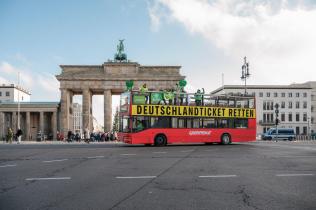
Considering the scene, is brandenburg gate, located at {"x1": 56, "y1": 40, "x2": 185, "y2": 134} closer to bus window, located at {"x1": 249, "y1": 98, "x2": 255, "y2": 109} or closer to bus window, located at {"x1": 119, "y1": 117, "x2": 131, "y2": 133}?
bus window, located at {"x1": 249, "y1": 98, "x2": 255, "y2": 109}

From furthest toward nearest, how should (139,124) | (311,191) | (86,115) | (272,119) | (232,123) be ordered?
1. (272,119)
2. (86,115)
3. (232,123)
4. (139,124)
5. (311,191)

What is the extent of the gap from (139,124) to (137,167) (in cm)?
1382

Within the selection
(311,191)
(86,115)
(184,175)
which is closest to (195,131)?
(184,175)

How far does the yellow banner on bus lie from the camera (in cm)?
2769

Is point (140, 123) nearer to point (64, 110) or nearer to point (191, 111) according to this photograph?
point (191, 111)

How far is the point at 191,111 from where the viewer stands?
2908cm

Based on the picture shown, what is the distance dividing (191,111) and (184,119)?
80 centimetres

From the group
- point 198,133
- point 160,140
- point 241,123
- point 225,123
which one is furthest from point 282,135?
point 160,140

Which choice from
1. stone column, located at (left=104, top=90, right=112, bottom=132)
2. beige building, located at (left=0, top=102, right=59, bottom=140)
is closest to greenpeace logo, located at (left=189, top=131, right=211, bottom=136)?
stone column, located at (left=104, top=90, right=112, bottom=132)

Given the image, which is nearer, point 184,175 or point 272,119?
point 184,175

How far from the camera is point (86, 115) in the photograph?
76500 mm

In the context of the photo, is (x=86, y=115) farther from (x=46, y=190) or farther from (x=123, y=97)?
(x=46, y=190)

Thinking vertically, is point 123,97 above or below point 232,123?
above

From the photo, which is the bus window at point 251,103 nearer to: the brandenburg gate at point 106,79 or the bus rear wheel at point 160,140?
the bus rear wheel at point 160,140
